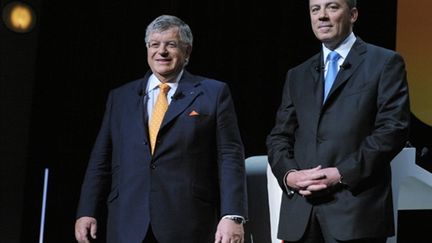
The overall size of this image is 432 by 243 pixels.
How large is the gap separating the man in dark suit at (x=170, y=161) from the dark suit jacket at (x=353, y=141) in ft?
0.82

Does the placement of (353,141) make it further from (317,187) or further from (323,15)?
(323,15)

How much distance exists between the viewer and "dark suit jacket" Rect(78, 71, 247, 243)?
2875 mm

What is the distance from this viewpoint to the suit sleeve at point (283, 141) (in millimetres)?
2711

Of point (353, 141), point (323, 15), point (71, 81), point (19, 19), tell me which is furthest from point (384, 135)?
point (19, 19)

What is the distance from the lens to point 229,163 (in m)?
2.91

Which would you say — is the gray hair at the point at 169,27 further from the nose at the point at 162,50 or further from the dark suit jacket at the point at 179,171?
the dark suit jacket at the point at 179,171

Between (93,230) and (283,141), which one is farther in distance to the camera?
(93,230)

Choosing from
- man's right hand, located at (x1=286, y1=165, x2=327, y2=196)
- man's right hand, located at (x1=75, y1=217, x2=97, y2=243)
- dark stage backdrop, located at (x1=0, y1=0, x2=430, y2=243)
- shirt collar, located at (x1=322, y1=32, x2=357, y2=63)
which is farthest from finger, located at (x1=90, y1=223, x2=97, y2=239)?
dark stage backdrop, located at (x1=0, y1=0, x2=430, y2=243)

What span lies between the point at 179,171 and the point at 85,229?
45cm

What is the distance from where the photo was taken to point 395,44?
4.85m

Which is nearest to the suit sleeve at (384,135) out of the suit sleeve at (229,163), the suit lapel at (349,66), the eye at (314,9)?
the suit lapel at (349,66)

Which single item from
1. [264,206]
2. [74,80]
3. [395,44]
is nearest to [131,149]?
[264,206]

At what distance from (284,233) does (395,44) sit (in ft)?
8.25

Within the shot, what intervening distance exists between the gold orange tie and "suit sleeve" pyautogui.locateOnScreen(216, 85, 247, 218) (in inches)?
8.3
